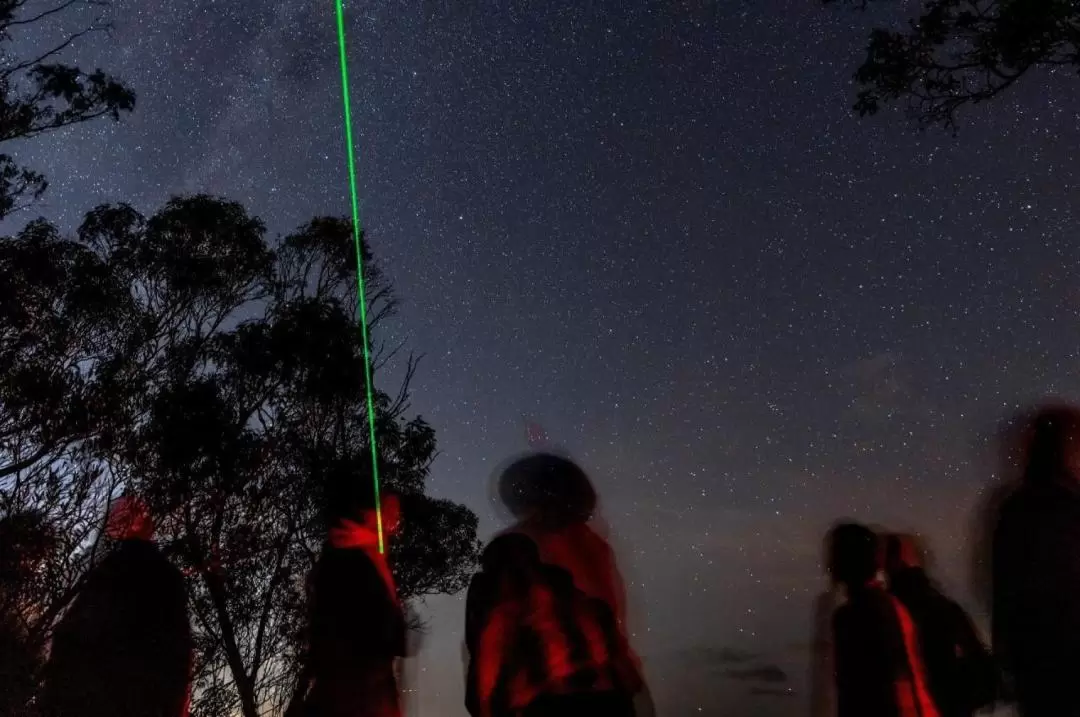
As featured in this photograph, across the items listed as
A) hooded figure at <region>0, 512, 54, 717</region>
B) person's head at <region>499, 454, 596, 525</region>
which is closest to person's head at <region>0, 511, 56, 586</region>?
hooded figure at <region>0, 512, 54, 717</region>

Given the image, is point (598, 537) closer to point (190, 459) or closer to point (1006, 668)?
point (1006, 668)

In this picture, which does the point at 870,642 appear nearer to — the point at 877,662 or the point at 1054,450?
the point at 877,662

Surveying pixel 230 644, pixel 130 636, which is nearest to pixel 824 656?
pixel 130 636

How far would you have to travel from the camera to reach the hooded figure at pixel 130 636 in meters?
4.64

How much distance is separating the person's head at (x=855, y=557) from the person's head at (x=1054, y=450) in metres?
0.70

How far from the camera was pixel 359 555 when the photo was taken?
157 inches

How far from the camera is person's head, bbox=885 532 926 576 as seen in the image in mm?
4848

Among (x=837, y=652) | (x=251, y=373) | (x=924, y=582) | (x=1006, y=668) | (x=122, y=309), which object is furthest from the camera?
(x=251, y=373)

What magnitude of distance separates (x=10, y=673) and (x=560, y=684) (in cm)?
568

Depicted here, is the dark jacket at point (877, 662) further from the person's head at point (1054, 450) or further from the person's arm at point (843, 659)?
the person's head at point (1054, 450)

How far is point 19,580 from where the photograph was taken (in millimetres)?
9078

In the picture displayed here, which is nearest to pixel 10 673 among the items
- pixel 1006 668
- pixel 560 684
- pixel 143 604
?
pixel 143 604

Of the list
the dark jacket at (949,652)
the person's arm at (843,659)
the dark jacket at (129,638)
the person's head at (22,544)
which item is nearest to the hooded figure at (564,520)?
the person's arm at (843,659)

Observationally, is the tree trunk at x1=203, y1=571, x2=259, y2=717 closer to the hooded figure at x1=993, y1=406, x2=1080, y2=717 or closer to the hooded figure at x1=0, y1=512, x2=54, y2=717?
the hooded figure at x1=0, y1=512, x2=54, y2=717
